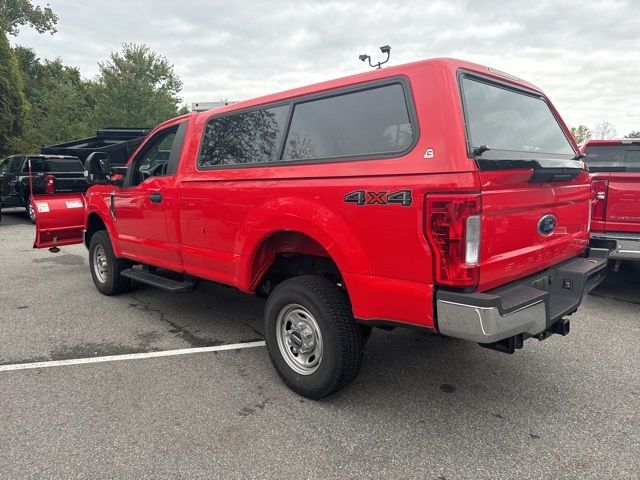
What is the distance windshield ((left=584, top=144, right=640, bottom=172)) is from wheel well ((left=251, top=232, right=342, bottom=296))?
4199mm

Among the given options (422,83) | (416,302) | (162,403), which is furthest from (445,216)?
(162,403)

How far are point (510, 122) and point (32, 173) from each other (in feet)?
43.1

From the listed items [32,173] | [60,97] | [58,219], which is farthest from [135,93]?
[58,219]

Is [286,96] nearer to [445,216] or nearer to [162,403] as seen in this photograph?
[445,216]

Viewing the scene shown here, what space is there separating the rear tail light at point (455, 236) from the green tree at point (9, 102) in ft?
86.6

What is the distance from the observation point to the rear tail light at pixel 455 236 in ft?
7.68

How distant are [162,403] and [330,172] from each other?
1934 millimetres

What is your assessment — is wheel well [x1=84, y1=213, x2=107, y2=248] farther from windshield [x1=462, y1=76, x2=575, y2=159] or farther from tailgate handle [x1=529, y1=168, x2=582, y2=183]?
tailgate handle [x1=529, y1=168, x2=582, y2=183]

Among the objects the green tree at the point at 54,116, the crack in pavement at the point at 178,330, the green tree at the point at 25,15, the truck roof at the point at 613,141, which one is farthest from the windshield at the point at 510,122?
the green tree at the point at 25,15

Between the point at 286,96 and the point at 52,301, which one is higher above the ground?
the point at 286,96

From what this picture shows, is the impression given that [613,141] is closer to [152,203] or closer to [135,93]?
[152,203]

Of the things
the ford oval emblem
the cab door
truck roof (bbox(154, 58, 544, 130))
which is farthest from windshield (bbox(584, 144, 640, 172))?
the cab door

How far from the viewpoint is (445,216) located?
237cm

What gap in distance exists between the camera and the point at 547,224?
301 cm
